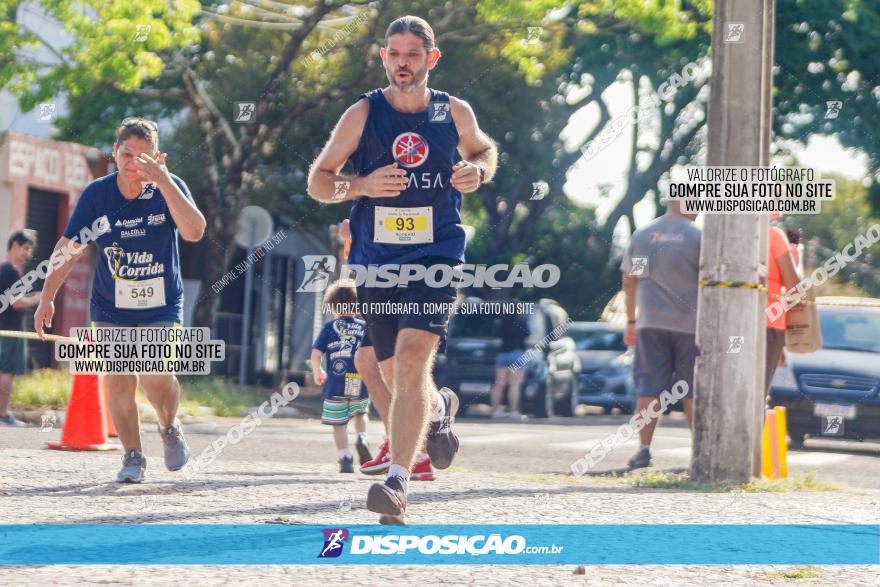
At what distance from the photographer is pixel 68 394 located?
49.3 feet

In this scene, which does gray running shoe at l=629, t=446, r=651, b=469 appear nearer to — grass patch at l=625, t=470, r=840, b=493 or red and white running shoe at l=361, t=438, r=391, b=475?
grass patch at l=625, t=470, r=840, b=493

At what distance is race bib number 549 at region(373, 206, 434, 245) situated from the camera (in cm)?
606

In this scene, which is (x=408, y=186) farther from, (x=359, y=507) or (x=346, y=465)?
(x=346, y=465)

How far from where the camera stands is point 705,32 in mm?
22766

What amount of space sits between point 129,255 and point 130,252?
0.03 metres

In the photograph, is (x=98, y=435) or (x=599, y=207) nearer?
(x=98, y=435)

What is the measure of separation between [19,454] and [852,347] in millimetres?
8972

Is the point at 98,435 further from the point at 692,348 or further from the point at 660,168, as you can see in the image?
the point at 660,168

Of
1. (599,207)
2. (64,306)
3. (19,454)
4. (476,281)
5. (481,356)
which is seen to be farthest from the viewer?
(599,207)

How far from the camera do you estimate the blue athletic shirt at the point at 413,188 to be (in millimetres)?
6086

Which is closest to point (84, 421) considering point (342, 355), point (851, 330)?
point (342, 355)

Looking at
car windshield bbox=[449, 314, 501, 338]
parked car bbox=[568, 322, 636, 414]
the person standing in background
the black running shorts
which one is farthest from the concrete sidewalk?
parked car bbox=[568, 322, 636, 414]

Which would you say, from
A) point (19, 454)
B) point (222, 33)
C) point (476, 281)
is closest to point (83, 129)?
point (222, 33)

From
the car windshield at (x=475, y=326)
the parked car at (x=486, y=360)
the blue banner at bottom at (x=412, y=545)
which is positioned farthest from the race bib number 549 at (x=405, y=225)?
the car windshield at (x=475, y=326)
